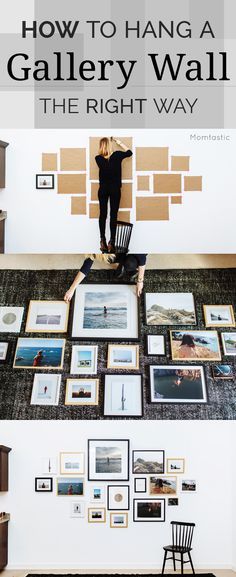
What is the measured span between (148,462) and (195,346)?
3.74 ft

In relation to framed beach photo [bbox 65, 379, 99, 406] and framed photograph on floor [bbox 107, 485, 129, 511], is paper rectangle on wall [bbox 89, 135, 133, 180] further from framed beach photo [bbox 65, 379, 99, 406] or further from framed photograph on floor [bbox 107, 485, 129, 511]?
framed photograph on floor [bbox 107, 485, 129, 511]

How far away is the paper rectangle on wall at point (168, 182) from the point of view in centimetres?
791

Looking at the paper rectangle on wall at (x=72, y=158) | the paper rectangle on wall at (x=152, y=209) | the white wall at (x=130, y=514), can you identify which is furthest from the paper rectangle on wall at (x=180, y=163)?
the white wall at (x=130, y=514)

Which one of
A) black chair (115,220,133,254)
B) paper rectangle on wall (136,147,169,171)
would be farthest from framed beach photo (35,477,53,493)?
paper rectangle on wall (136,147,169,171)

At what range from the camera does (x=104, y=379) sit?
794cm

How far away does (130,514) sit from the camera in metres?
7.75

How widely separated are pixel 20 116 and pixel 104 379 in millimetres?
2457

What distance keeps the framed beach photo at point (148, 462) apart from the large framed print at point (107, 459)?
0.08 meters

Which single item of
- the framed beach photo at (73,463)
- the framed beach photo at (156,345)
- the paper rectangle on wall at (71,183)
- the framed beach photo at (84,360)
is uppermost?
the paper rectangle on wall at (71,183)

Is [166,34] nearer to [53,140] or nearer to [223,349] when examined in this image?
[53,140]

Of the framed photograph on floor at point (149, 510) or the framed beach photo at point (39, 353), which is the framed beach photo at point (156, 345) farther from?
the framed photograph on floor at point (149, 510)

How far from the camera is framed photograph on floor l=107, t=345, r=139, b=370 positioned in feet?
26.2

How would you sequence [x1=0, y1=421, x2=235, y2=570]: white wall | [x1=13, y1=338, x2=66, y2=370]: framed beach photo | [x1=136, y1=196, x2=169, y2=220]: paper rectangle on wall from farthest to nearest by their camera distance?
[x1=13, y1=338, x2=66, y2=370]: framed beach photo
[x1=136, y1=196, x2=169, y2=220]: paper rectangle on wall
[x1=0, y1=421, x2=235, y2=570]: white wall

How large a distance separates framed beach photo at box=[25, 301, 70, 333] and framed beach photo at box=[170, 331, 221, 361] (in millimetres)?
1018
